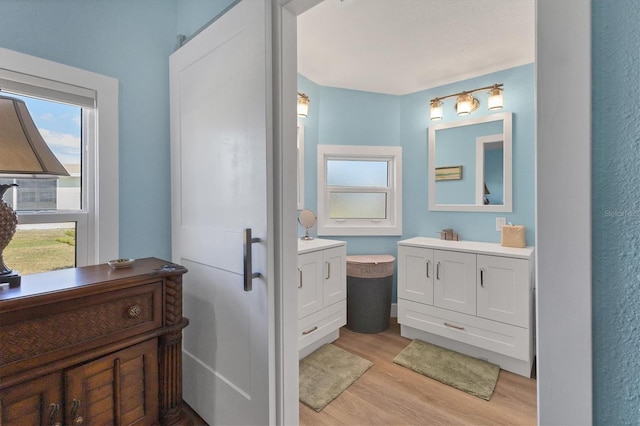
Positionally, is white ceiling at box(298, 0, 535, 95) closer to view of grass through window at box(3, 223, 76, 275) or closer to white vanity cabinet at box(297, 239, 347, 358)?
white vanity cabinet at box(297, 239, 347, 358)

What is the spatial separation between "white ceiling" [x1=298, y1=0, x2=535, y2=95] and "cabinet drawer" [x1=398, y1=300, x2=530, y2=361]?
2141 millimetres

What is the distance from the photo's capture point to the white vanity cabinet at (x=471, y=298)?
210 centimetres

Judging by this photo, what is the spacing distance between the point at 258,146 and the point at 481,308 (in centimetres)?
211

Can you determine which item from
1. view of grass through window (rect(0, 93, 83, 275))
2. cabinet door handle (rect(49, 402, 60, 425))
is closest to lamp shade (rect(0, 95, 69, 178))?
view of grass through window (rect(0, 93, 83, 275))

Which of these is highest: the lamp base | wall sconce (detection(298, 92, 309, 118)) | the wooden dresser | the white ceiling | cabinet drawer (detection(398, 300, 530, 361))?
the white ceiling

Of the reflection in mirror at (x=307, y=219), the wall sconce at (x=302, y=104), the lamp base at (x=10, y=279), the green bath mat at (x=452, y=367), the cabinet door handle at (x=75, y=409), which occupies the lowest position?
the green bath mat at (x=452, y=367)

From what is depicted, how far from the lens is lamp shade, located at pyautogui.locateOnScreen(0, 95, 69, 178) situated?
87 cm

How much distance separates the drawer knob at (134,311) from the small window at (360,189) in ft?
6.66

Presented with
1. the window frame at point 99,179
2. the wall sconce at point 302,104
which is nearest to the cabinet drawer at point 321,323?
the window frame at point 99,179

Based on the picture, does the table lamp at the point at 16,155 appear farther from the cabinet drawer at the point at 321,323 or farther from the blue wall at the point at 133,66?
the cabinet drawer at the point at 321,323

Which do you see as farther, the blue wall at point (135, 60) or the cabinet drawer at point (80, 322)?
the blue wall at point (135, 60)

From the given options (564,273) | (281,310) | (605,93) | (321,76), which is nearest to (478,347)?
(281,310)

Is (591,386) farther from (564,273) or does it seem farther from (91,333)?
(91,333)

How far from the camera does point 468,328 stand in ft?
7.62
